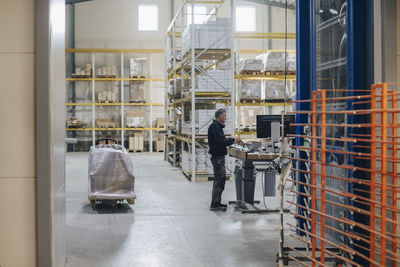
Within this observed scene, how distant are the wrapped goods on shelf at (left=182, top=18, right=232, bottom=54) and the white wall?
8.93 metres

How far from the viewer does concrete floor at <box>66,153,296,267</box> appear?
6.08m

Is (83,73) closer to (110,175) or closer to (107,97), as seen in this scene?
(107,97)

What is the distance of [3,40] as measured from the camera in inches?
159

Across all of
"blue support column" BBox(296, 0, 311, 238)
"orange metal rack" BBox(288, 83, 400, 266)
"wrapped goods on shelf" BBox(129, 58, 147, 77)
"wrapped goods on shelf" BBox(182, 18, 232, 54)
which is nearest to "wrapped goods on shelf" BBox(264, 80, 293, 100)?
"wrapped goods on shelf" BBox(182, 18, 232, 54)

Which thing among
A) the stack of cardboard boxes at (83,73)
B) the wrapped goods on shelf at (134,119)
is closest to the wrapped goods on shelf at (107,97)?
the wrapped goods on shelf at (134,119)

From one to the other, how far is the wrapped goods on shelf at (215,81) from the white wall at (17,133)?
901 centimetres

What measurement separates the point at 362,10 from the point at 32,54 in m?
3.65

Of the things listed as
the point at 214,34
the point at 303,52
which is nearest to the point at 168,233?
the point at 303,52

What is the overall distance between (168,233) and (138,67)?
1621 cm

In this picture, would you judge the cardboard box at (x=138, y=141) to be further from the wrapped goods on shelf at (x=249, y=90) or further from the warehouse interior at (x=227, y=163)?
the wrapped goods on shelf at (x=249, y=90)

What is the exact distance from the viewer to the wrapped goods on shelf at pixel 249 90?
55.5ft

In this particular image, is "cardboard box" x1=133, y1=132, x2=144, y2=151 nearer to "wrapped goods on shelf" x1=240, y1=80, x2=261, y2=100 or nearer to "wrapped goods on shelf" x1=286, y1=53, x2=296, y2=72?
"wrapped goods on shelf" x1=240, y1=80, x2=261, y2=100

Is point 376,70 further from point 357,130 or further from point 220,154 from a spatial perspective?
point 220,154

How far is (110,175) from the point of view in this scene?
9023 millimetres
